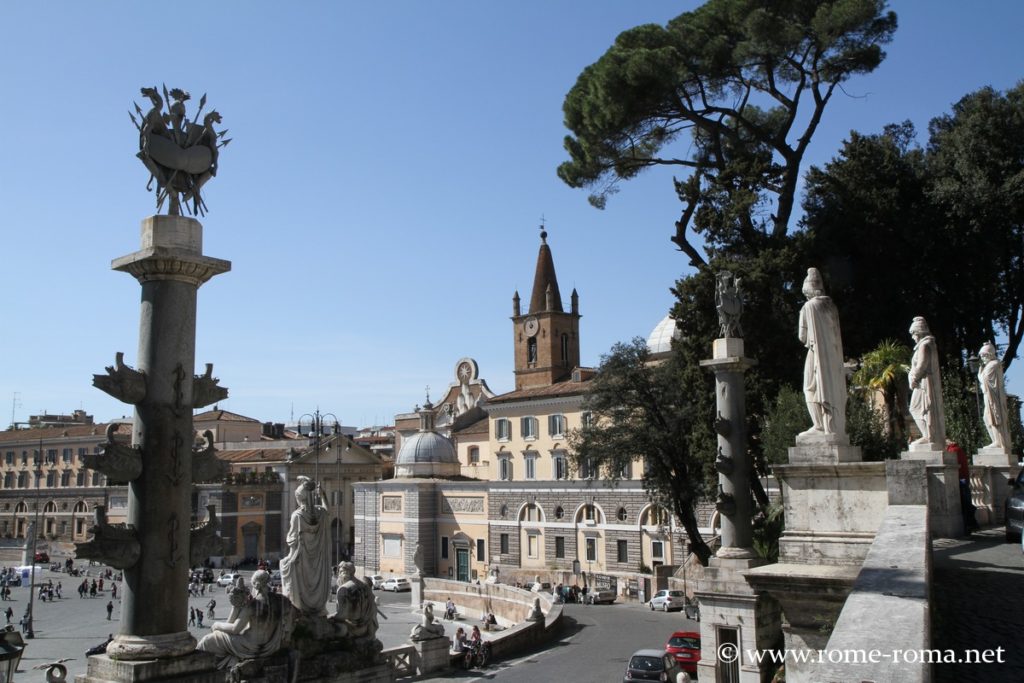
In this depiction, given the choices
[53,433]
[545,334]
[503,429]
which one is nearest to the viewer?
[503,429]

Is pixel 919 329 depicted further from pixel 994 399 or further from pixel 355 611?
pixel 355 611

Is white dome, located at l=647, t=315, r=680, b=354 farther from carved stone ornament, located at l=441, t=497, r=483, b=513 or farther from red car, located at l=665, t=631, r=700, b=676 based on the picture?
red car, located at l=665, t=631, r=700, b=676

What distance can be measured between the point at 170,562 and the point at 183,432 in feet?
3.21

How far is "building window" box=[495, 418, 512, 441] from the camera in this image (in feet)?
154

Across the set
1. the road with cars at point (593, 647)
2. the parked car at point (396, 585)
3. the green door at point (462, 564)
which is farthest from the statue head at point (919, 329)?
the green door at point (462, 564)

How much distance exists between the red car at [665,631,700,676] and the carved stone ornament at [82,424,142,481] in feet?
45.6

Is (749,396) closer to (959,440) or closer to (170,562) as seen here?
(959,440)

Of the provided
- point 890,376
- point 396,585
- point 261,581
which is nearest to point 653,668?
point 890,376

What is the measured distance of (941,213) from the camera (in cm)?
2397

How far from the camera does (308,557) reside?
1012cm

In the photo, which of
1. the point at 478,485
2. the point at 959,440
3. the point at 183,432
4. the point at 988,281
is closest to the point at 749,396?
the point at 959,440

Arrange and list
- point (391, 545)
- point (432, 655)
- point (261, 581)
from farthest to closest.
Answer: point (391, 545) < point (432, 655) < point (261, 581)

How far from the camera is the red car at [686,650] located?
18.0 m

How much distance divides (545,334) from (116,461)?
50.7 meters
